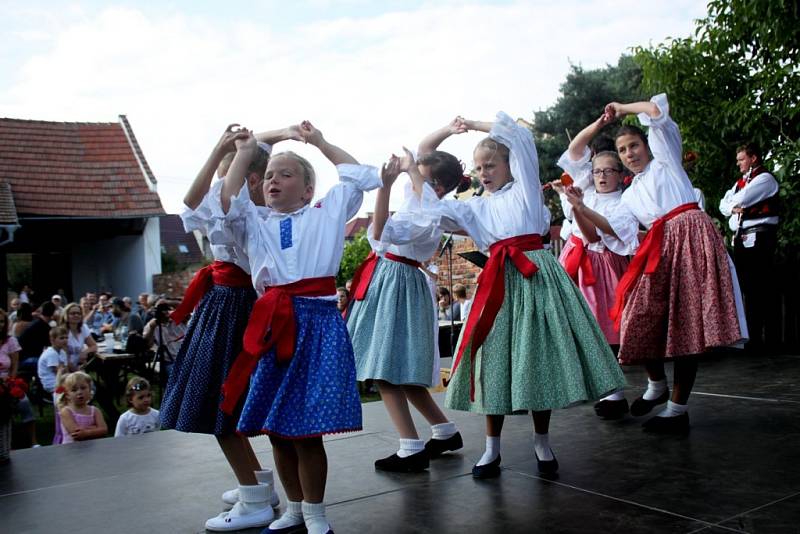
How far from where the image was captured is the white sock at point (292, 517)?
2.29m

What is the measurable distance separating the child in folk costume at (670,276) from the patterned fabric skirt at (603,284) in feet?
1.36

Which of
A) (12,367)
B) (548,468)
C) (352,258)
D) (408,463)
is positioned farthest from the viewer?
(352,258)

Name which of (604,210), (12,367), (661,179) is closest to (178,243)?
(12,367)

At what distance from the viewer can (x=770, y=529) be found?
6.88 ft

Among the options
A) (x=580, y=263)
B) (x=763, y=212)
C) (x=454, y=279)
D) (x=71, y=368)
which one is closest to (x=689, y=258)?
(x=580, y=263)

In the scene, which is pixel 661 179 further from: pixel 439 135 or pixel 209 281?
pixel 209 281

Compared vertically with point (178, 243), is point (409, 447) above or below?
below

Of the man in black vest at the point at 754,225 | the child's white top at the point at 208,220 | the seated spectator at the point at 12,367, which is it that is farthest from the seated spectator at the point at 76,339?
the man in black vest at the point at 754,225

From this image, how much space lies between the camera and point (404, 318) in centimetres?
313

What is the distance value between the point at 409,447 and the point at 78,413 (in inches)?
111

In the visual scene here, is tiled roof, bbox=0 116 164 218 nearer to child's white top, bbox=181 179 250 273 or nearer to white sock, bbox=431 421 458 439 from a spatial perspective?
white sock, bbox=431 421 458 439

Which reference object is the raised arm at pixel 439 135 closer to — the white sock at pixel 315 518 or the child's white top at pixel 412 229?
the child's white top at pixel 412 229

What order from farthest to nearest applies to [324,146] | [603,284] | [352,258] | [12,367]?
[352,258], [12,367], [603,284], [324,146]

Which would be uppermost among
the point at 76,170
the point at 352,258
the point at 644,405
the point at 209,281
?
the point at 76,170
